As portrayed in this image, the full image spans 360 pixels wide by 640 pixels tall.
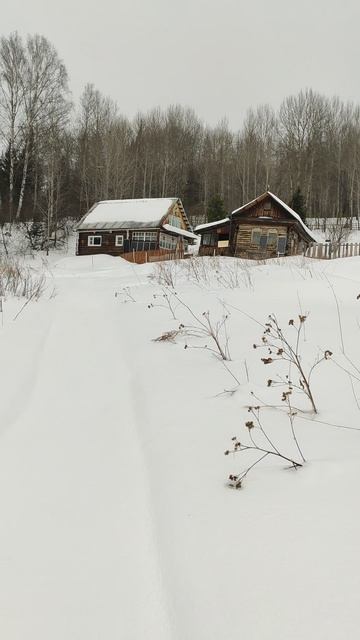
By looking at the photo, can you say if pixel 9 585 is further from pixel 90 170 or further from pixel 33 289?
pixel 90 170

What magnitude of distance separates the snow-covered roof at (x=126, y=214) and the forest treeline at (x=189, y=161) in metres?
3.64

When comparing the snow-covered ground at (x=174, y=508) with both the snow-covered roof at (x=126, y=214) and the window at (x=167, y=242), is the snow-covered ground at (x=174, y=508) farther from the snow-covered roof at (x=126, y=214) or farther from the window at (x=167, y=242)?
the window at (x=167, y=242)

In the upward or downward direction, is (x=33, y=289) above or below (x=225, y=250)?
below

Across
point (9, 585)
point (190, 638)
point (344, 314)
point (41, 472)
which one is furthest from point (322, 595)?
point (344, 314)

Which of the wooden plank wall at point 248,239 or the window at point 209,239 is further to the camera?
the window at point 209,239

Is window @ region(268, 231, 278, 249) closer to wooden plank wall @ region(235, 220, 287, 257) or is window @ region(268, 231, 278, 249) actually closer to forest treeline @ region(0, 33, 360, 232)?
wooden plank wall @ region(235, 220, 287, 257)

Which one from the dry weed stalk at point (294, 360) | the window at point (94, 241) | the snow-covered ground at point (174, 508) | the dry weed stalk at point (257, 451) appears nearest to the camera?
the snow-covered ground at point (174, 508)

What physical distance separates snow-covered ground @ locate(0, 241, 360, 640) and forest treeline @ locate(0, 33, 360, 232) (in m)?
31.7

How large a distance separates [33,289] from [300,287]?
16.6 feet

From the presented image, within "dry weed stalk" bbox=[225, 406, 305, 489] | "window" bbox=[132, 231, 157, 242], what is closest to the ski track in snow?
"dry weed stalk" bbox=[225, 406, 305, 489]

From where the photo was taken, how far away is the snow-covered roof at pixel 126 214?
98.3ft

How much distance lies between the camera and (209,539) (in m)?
1.39

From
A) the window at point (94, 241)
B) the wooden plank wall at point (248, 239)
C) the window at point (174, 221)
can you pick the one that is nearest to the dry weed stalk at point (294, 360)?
the wooden plank wall at point (248, 239)

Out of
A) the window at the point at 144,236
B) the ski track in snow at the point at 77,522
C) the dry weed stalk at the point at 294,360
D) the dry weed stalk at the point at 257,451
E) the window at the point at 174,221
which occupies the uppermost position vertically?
the window at the point at 174,221
